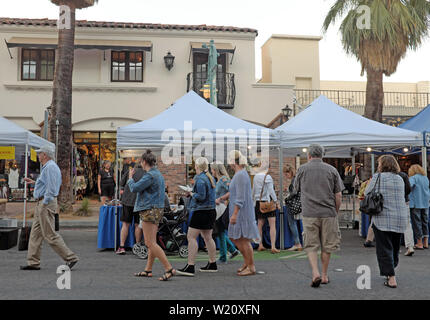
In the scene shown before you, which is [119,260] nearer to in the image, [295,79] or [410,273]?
[410,273]

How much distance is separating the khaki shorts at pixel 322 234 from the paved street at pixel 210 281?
20.8 inches

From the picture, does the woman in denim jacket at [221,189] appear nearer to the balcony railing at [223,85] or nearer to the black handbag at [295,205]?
the black handbag at [295,205]

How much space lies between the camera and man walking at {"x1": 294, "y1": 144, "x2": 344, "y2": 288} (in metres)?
5.84

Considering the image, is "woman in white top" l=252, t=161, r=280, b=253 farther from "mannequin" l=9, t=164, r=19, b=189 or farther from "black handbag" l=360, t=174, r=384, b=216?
"mannequin" l=9, t=164, r=19, b=189

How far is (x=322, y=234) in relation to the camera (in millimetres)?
5887

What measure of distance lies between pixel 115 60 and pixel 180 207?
13082mm

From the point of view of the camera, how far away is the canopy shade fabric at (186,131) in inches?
365

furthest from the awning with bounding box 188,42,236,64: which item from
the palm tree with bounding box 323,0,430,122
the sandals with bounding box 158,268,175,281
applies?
the sandals with bounding box 158,268,175,281

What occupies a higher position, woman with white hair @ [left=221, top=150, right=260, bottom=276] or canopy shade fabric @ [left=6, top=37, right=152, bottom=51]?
canopy shade fabric @ [left=6, top=37, right=152, bottom=51]

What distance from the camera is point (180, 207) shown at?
9.10 metres

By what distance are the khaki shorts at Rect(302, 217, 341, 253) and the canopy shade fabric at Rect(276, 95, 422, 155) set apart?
3.81m

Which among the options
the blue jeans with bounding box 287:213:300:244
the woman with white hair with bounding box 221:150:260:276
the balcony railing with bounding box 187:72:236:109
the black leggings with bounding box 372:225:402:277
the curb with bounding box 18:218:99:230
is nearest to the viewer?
the black leggings with bounding box 372:225:402:277

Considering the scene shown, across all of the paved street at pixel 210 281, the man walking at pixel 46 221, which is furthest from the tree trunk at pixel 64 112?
the man walking at pixel 46 221
